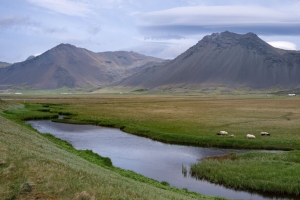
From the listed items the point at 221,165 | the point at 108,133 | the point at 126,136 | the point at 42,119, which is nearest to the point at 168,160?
the point at 221,165

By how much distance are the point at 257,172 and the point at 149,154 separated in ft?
52.8

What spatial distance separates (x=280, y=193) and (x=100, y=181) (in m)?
17.6

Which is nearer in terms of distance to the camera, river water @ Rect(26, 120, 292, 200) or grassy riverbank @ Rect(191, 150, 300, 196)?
grassy riverbank @ Rect(191, 150, 300, 196)

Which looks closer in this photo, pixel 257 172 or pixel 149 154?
pixel 257 172

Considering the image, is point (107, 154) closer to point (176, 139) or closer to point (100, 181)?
point (176, 139)

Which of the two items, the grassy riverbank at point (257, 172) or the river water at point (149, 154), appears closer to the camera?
the grassy riverbank at point (257, 172)

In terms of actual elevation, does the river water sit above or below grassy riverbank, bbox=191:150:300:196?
below

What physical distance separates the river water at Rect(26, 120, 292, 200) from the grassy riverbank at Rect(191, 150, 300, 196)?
116cm

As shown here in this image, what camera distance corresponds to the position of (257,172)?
112ft

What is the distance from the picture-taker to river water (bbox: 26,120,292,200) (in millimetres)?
32250

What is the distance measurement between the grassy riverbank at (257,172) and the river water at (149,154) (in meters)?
1.16

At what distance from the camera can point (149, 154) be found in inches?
1816

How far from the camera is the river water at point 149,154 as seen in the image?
3225cm

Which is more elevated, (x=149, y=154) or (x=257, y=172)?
(x=257, y=172)
